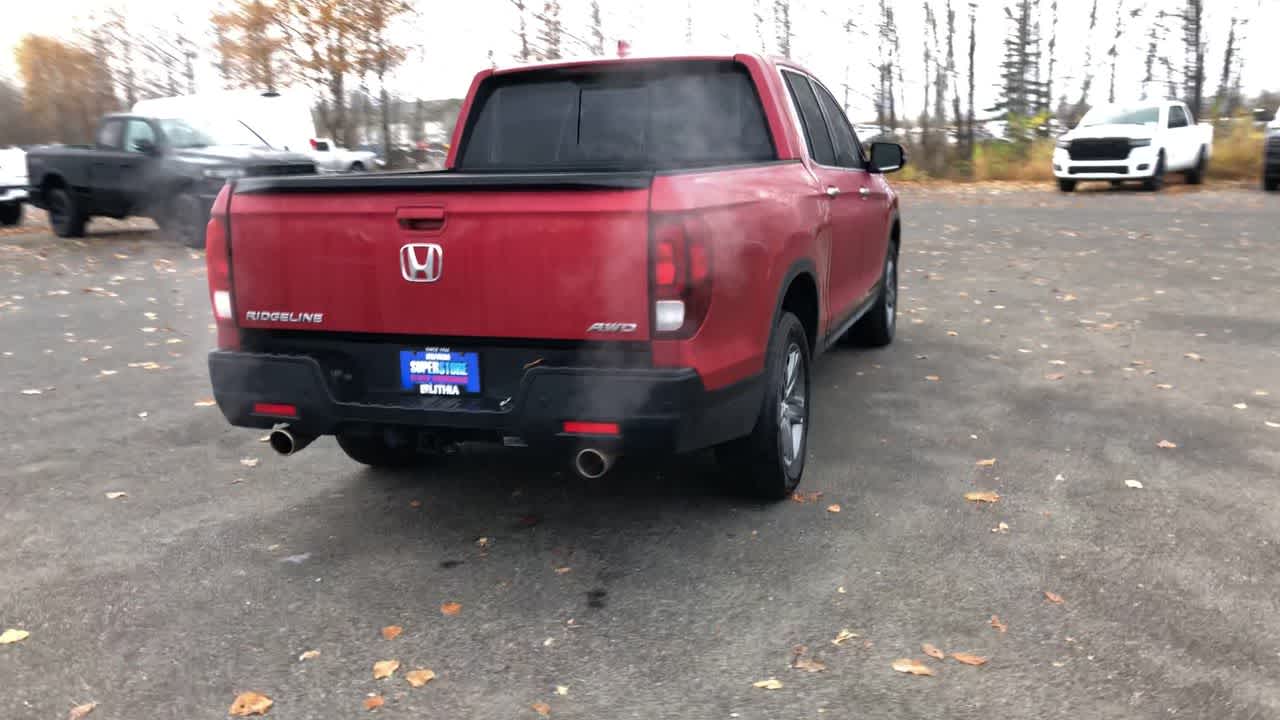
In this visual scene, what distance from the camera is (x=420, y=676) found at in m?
3.26

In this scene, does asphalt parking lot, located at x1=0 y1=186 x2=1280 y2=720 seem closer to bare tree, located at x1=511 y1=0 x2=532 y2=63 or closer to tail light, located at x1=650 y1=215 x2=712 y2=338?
tail light, located at x1=650 y1=215 x2=712 y2=338

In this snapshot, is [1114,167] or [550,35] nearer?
[1114,167]

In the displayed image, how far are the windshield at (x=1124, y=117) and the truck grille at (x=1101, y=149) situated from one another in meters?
0.91

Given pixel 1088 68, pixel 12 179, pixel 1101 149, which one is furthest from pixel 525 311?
pixel 1088 68

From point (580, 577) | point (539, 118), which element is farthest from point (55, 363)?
point (580, 577)

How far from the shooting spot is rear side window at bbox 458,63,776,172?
5.20 m

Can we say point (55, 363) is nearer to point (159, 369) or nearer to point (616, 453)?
point (159, 369)

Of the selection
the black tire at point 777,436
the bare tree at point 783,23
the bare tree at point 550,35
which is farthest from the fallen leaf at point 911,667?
the bare tree at point 783,23

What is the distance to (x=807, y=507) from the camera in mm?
4660

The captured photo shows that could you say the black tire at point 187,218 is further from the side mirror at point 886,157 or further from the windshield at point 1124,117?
the windshield at point 1124,117

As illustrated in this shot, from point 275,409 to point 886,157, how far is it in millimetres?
4200

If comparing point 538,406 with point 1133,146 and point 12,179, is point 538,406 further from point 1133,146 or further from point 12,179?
point 1133,146

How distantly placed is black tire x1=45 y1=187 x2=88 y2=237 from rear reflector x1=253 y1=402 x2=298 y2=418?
14.5m

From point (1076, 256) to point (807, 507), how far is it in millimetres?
9878
